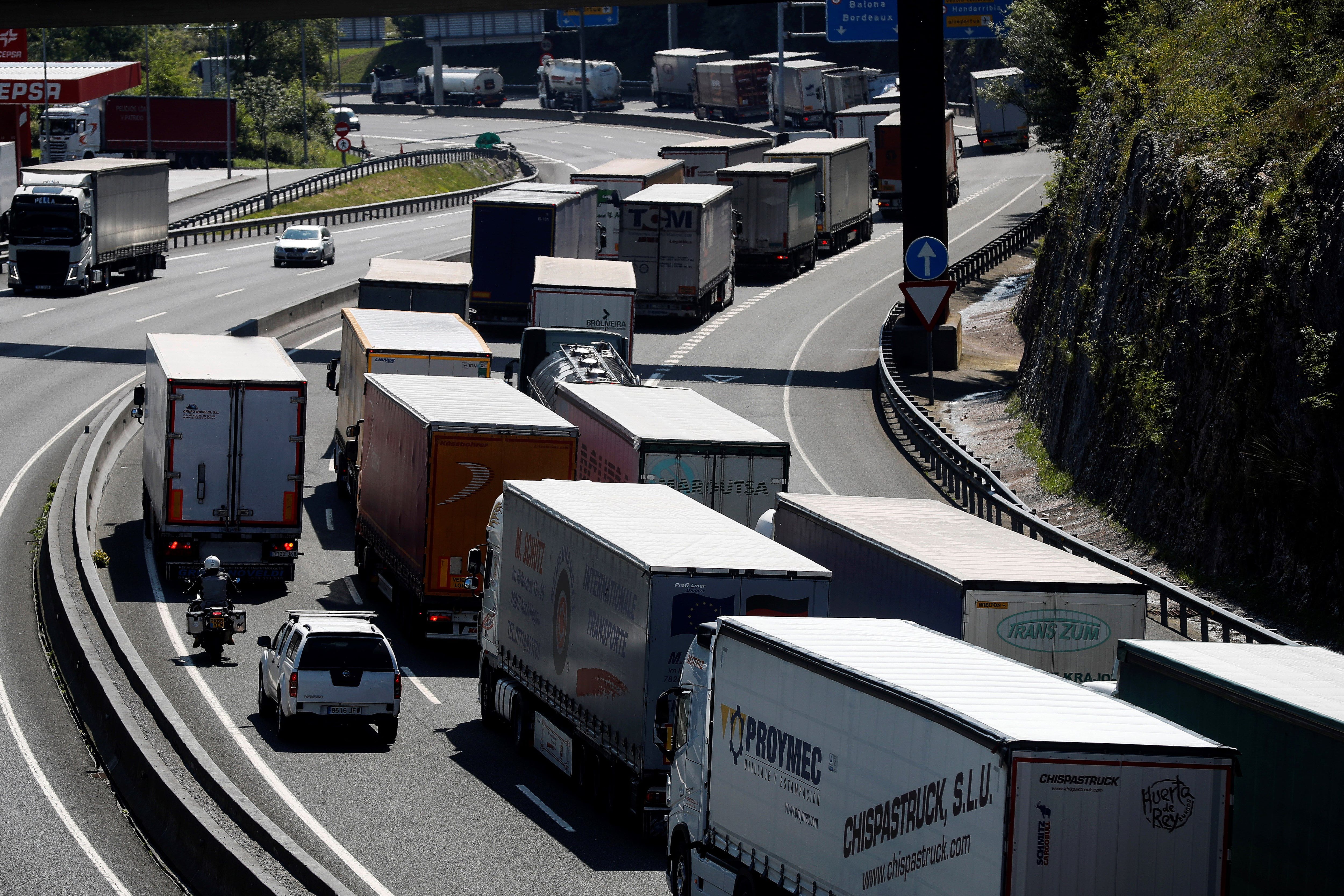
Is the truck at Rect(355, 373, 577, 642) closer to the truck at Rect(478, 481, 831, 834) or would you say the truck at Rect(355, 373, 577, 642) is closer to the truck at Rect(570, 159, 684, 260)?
the truck at Rect(478, 481, 831, 834)

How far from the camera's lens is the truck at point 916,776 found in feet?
36.0

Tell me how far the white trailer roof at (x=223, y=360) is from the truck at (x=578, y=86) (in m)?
110

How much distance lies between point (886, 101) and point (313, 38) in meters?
66.8

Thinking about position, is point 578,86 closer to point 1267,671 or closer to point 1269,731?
point 1267,671

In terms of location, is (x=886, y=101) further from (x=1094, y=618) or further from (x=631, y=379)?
(x=1094, y=618)

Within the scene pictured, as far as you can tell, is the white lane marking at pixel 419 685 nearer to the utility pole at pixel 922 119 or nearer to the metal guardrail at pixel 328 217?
the utility pole at pixel 922 119

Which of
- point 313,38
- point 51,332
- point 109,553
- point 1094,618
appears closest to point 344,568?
point 109,553

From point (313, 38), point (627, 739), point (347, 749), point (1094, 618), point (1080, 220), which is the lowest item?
point (347, 749)

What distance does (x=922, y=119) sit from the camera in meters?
45.2

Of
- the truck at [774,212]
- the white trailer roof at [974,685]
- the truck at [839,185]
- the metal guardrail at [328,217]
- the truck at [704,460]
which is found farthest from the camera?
the metal guardrail at [328,217]

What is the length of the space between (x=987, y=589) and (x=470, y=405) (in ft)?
38.2

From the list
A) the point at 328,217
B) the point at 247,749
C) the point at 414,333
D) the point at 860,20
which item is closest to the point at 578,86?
the point at 328,217

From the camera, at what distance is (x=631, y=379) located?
34.3m

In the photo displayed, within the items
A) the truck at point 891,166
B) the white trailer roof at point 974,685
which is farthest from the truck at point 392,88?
the white trailer roof at point 974,685
